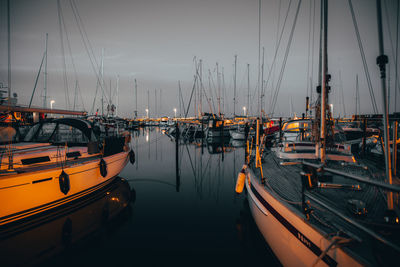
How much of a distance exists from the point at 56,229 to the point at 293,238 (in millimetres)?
6750

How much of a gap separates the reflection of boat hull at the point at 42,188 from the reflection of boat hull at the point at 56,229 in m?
0.33

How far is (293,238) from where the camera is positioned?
3.34 metres

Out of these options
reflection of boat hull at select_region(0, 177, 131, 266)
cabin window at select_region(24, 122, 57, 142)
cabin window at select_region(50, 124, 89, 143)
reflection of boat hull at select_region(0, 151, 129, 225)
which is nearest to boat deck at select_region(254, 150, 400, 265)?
reflection of boat hull at select_region(0, 177, 131, 266)

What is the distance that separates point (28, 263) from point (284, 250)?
5.89 m

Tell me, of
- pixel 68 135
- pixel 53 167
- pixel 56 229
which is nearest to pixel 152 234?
pixel 56 229

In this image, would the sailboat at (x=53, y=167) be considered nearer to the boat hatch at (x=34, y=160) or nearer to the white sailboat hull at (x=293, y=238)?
the boat hatch at (x=34, y=160)

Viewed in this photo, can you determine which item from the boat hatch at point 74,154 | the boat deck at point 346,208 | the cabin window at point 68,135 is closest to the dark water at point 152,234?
the boat deck at point 346,208

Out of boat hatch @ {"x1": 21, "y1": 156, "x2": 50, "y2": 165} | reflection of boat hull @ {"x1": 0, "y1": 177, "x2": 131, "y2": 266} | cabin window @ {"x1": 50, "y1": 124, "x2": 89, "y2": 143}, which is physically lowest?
reflection of boat hull @ {"x1": 0, "y1": 177, "x2": 131, "y2": 266}

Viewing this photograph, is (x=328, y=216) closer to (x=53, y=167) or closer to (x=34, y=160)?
(x=53, y=167)

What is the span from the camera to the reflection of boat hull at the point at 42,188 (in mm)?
5551

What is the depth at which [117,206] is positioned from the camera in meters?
8.10

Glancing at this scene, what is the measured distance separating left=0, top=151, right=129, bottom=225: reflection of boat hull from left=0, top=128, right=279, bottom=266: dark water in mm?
537

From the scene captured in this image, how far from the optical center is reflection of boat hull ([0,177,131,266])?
16.6ft

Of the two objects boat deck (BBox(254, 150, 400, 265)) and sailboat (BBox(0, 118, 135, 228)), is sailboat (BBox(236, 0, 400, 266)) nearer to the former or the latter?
boat deck (BBox(254, 150, 400, 265))
